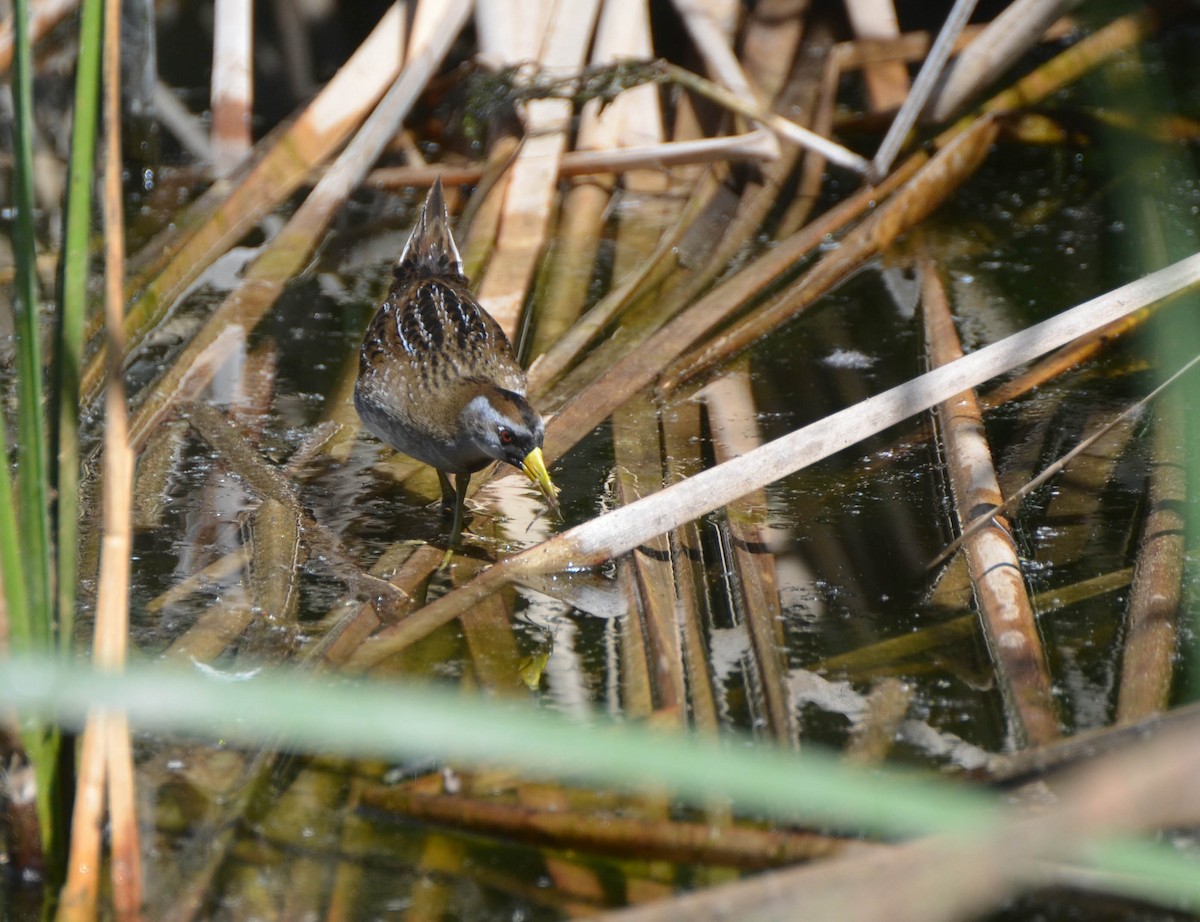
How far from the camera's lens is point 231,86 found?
5746 mm

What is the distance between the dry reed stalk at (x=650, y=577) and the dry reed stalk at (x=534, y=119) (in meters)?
1.03

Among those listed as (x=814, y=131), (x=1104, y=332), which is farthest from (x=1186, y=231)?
(x=814, y=131)

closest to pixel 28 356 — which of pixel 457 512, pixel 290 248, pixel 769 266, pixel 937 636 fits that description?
pixel 457 512

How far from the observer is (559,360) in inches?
160

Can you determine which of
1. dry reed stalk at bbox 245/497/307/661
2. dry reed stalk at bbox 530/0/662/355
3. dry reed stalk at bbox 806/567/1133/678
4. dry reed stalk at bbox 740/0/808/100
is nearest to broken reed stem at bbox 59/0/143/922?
dry reed stalk at bbox 245/497/307/661

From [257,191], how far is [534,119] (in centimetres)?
120

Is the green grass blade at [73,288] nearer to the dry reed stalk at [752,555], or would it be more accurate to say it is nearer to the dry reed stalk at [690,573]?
the dry reed stalk at [690,573]

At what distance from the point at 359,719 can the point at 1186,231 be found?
15.7ft

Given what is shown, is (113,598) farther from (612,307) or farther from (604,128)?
(604,128)

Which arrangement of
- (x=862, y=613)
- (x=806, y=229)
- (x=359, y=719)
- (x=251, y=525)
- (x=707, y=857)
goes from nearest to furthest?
(x=359, y=719) → (x=707, y=857) → (x=862, y=613) → (x=251, y=525) → (x=806, y=229)

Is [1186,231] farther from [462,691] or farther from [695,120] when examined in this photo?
[462,691]

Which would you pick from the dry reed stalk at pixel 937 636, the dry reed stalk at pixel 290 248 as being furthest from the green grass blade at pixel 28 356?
the dry reed stalk at pixel 290 248

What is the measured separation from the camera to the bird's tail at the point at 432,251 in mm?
4137

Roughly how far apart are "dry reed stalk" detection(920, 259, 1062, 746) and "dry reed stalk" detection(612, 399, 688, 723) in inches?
25.1
